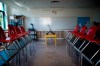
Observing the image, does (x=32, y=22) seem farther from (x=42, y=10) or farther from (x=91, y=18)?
(x=91, y=18)

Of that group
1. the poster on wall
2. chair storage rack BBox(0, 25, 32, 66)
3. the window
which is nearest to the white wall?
the poster on wall

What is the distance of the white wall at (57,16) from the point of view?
10.3m

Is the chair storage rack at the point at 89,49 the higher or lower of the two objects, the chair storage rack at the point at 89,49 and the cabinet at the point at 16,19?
the lower

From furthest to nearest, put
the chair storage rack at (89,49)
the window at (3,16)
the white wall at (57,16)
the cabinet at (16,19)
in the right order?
the white wall at (57,16), the cabinet at (16,19), the window at (3,16), the chair storage rack at (89,49)

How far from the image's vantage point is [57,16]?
34.0 feet

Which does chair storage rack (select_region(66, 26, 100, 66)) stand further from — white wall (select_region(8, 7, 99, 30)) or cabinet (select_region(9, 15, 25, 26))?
cabinet (select_region(9, 15, 25, 26))

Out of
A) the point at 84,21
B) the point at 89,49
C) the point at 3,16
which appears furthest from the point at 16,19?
the point at 89,49

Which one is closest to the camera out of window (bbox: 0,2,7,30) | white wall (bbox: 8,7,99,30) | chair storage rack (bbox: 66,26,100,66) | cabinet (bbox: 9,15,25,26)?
chair storage rack (bbox: 66,26,100,66)

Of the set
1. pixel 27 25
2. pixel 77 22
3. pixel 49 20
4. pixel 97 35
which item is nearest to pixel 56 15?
pixel 49 20

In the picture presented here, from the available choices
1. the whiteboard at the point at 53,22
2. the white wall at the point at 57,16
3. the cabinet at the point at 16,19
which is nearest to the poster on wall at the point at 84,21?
the white wall at the point at 57,16

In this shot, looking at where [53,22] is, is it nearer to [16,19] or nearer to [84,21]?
[84,21]

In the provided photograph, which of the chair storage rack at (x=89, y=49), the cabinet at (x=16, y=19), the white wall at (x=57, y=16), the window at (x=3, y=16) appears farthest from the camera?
the white wall at (x=57, y=16)

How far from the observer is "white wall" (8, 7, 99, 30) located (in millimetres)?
10281

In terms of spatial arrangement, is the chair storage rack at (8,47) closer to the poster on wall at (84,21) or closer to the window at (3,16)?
the window at (3,16)
